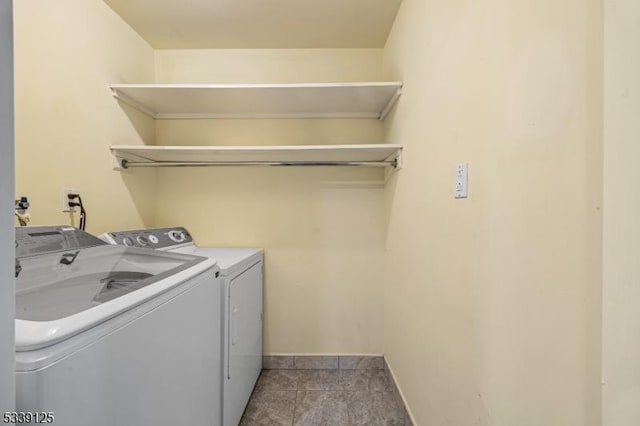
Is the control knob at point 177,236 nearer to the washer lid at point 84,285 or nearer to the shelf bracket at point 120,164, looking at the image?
the shelf bracket at point 120,164

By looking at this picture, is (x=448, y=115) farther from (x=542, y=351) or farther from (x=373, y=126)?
(x=373, y=126)

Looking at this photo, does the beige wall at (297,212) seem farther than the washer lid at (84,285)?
Yes

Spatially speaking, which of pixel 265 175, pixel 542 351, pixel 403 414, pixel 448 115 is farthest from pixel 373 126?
pixel 403 414

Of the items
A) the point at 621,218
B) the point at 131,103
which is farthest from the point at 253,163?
the point at 621,218

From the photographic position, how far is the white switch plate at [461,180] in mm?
939

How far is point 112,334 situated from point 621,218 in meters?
1.04

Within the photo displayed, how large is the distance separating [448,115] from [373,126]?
1166 millimetres

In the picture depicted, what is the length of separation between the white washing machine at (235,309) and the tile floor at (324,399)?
12 centimetres

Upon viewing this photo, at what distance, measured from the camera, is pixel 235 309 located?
144 cm

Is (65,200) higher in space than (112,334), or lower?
higher

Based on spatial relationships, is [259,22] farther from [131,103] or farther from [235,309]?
[235,309]

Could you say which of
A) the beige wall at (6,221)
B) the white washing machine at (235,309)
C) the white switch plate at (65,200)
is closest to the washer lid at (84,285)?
the beige wall at (6,221)

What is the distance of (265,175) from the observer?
217 cm

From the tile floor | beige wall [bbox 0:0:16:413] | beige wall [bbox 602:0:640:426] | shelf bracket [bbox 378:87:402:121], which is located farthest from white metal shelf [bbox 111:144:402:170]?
the tile floor
